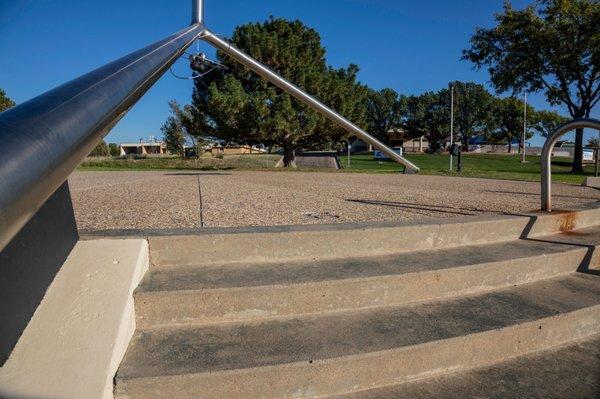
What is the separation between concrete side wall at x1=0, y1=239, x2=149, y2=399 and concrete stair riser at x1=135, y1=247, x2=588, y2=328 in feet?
0.54

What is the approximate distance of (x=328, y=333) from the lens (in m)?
1.96

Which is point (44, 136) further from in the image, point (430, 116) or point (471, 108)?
point (471, 108)

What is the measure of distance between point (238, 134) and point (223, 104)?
2.48 metres

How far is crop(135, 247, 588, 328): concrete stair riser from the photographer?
199 centimetres

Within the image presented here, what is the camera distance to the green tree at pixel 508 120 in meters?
77.1

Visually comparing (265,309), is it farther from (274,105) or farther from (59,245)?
(274,105)

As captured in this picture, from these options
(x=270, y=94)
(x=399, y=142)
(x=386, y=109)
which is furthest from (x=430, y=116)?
(x=270, y=94)

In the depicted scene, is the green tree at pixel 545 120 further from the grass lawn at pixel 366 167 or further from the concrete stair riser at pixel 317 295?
the concrete stair riser at pixel 317 295

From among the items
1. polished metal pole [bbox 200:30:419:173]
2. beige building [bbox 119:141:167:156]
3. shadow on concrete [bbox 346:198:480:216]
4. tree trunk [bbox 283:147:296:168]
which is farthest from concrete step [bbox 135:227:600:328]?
beige building [bbox 119:141:167:156]

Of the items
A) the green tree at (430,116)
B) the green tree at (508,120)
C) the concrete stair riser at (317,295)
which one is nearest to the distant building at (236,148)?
the concrete stair riser at (317,295)

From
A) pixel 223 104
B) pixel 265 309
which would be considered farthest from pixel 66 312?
pixel 223 104

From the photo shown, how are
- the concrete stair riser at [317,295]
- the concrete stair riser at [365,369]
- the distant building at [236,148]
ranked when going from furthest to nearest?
the distant building at [236,148] → the concrete stair riser at [317,295] → the concrete stair riser at [365,369]

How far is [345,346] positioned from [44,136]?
1.48 metres

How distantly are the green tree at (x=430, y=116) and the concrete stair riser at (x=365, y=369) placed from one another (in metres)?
79.3
